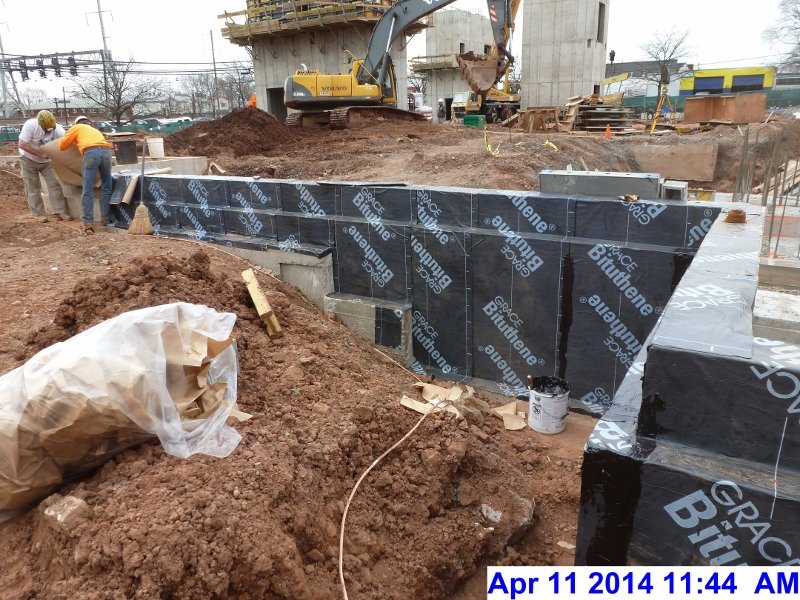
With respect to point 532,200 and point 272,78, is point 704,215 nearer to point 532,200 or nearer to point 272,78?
point 532,200

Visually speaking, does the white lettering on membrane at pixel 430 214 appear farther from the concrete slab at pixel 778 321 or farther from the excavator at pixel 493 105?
the excavator at pixel 493 105

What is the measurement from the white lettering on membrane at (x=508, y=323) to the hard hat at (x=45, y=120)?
7.80 m

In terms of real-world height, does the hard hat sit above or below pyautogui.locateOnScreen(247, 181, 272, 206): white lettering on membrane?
above

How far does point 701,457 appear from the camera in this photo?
2.22 metres

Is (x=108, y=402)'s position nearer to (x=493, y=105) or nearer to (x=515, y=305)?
(x=515, y=305)

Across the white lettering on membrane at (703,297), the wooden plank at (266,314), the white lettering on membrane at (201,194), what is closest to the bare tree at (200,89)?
the white lettering on membrane at (201,194)

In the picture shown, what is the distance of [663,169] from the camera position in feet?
57.1

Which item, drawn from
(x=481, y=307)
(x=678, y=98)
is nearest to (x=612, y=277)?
(x=481, y=307)

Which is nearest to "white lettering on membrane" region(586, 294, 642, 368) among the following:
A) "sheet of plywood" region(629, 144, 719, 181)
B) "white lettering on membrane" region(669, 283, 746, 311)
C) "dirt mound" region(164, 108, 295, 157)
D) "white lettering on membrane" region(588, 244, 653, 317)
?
"white lettering on membrane" region(588, 244, 653, 317)

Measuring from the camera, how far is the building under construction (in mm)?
24094

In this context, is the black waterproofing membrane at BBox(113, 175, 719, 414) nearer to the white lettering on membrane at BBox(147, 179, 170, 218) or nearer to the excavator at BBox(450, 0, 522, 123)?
the white lettering on membrane at BBox(147, 179, 170, 218)

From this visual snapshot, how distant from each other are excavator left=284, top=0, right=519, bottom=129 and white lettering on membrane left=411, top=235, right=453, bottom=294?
524 inches

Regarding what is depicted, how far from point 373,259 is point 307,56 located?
917 inches

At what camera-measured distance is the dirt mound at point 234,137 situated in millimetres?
17059
